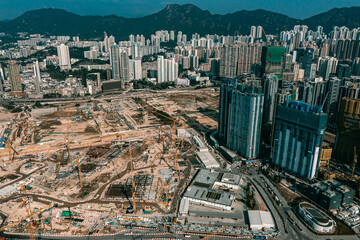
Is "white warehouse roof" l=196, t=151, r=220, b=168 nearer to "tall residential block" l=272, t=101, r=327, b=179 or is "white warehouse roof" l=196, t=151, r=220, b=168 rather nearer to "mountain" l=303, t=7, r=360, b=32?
"tall residential block" l=272, t=101, r=327, b=179

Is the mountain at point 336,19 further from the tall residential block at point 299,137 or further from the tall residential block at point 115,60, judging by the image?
the tall residential block at point 299,137

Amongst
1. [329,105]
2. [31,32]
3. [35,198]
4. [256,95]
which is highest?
[31,32]

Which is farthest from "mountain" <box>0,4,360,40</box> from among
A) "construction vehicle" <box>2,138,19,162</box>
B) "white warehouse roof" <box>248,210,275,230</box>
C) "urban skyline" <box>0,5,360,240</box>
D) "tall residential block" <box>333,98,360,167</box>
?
"white warehouse roof" <box>248,210,275,230</box>

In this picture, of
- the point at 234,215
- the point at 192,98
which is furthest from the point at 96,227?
the point at 192,98

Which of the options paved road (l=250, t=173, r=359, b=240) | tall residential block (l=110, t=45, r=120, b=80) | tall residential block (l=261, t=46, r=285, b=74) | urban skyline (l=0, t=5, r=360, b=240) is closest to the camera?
paved road (l=250, t=173, r=359, b=240)

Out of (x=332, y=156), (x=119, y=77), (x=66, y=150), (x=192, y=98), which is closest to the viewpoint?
(x=332, y=156)

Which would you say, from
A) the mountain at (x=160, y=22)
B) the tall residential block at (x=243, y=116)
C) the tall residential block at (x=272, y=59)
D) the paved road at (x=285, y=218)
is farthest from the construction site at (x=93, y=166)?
the mountain at (x=160, y=22)

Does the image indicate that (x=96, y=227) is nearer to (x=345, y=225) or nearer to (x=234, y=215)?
(x=234, y=215)
